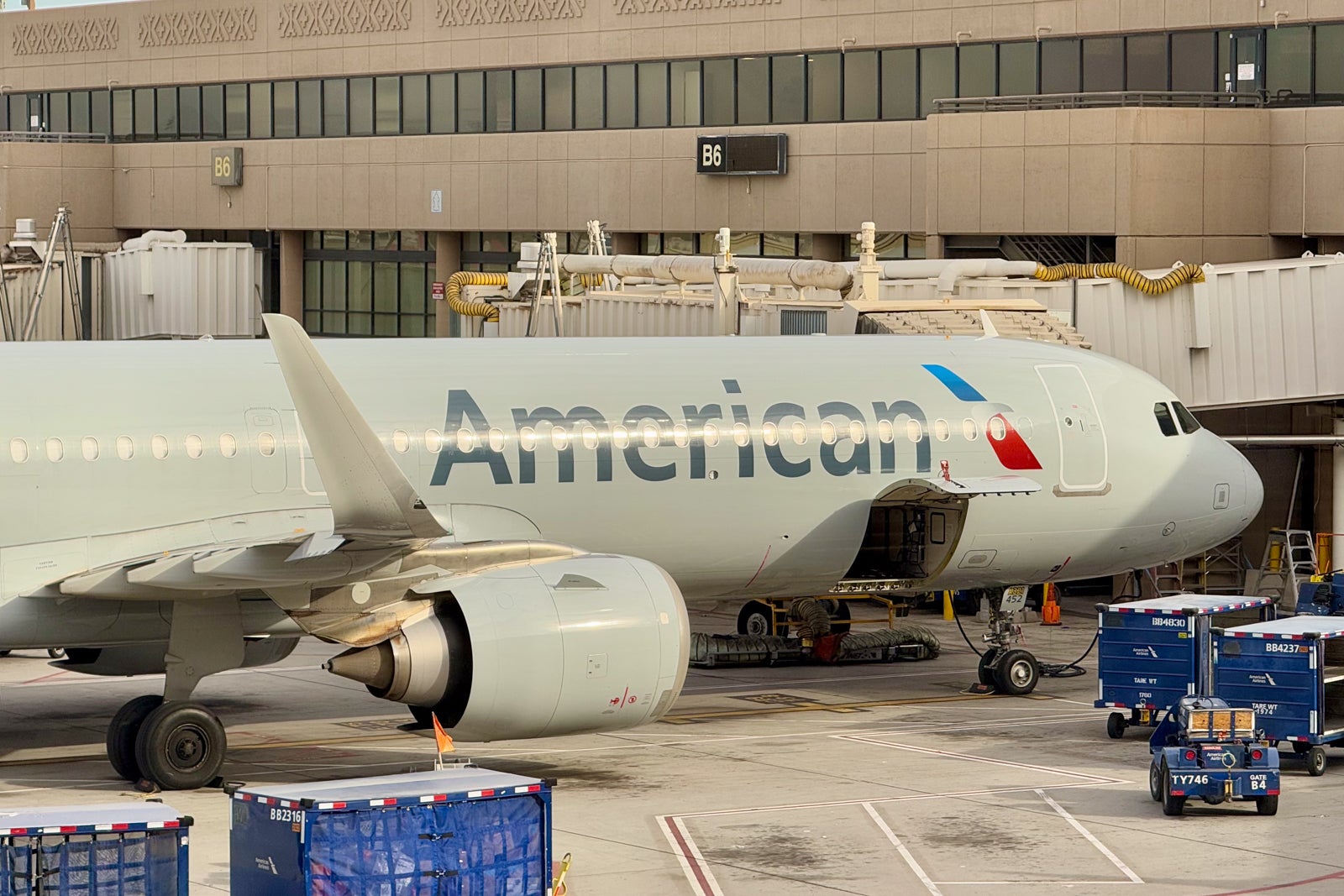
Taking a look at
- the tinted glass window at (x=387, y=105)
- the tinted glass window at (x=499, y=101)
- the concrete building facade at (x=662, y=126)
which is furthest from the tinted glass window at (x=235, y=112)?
the tinted glass window at (x=499, y=101)

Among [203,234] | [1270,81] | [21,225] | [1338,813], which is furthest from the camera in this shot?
[203,234]

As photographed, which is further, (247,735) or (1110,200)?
(1110,200)

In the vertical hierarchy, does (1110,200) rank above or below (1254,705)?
above

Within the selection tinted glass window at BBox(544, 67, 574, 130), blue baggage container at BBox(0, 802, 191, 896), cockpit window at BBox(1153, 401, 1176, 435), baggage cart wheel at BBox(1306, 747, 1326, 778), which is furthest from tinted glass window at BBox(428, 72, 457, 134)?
blue baggage container at BBox(0, 802, 191, 896)

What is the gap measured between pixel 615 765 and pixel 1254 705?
7303mm

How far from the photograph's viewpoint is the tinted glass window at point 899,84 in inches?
2115

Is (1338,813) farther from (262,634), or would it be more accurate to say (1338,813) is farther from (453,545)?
(262,634)

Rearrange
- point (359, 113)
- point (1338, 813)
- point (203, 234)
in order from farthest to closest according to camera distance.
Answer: point (203, 234) → point (359, 113) → point (1338, 813)

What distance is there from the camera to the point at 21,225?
52281mm

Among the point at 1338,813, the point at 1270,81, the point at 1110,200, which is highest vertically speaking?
the point at 1270,81

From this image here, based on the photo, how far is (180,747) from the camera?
73.8 feet

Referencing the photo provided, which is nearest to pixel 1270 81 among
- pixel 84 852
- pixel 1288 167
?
pixel 1288 167

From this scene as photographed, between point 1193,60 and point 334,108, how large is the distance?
3077 cm

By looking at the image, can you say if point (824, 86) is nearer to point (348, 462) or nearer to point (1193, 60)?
point (1193, 60)
